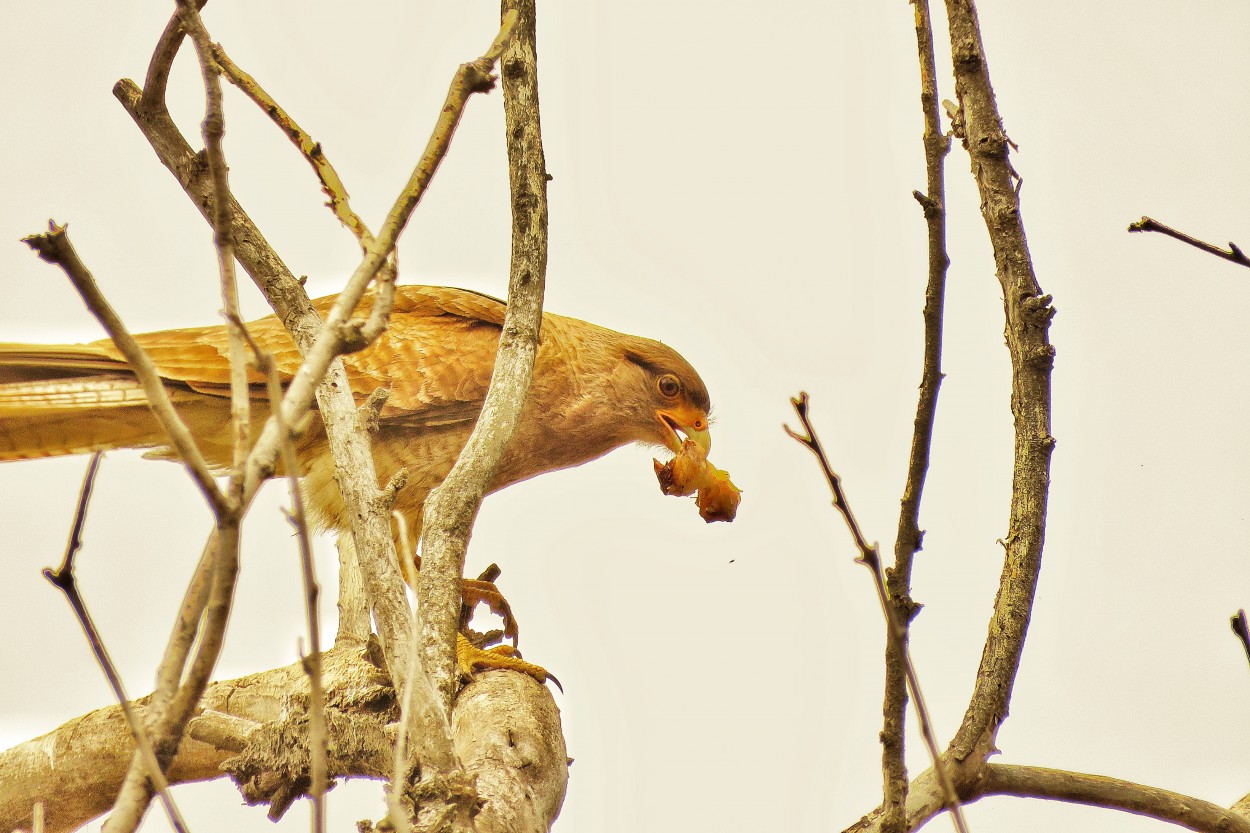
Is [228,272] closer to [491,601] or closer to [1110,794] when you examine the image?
[1110,794]

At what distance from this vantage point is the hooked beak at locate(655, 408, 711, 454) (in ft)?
13.6

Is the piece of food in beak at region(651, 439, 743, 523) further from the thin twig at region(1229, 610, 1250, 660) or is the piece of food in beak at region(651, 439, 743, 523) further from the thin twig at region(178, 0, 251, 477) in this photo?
the thin twig at region(178, 0, 251, 477)

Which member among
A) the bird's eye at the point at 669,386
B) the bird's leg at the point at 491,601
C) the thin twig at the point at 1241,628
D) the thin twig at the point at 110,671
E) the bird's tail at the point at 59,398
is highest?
the bird's eye at the point at 669,386

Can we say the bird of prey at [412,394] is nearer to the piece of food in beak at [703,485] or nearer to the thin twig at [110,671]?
the piece of food in beak at [703,485]

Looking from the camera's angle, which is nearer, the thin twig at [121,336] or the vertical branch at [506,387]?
the thin twig at [121,336]

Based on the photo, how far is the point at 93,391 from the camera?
3.31 metres

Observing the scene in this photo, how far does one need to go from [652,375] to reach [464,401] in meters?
0.80

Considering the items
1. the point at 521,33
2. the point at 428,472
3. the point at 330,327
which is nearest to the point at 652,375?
the point at 428,472

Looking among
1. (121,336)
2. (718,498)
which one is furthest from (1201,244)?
(718,498)

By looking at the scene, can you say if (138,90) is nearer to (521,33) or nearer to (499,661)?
(521,33)

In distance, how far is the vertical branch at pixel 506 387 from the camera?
227 centimetres

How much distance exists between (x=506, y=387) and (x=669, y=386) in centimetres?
169

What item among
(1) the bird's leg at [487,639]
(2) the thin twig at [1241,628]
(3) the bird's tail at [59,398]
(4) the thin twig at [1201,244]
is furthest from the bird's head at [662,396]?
(2) the thin twig at [1241,628]

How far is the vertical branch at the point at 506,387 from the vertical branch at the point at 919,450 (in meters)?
0.76
